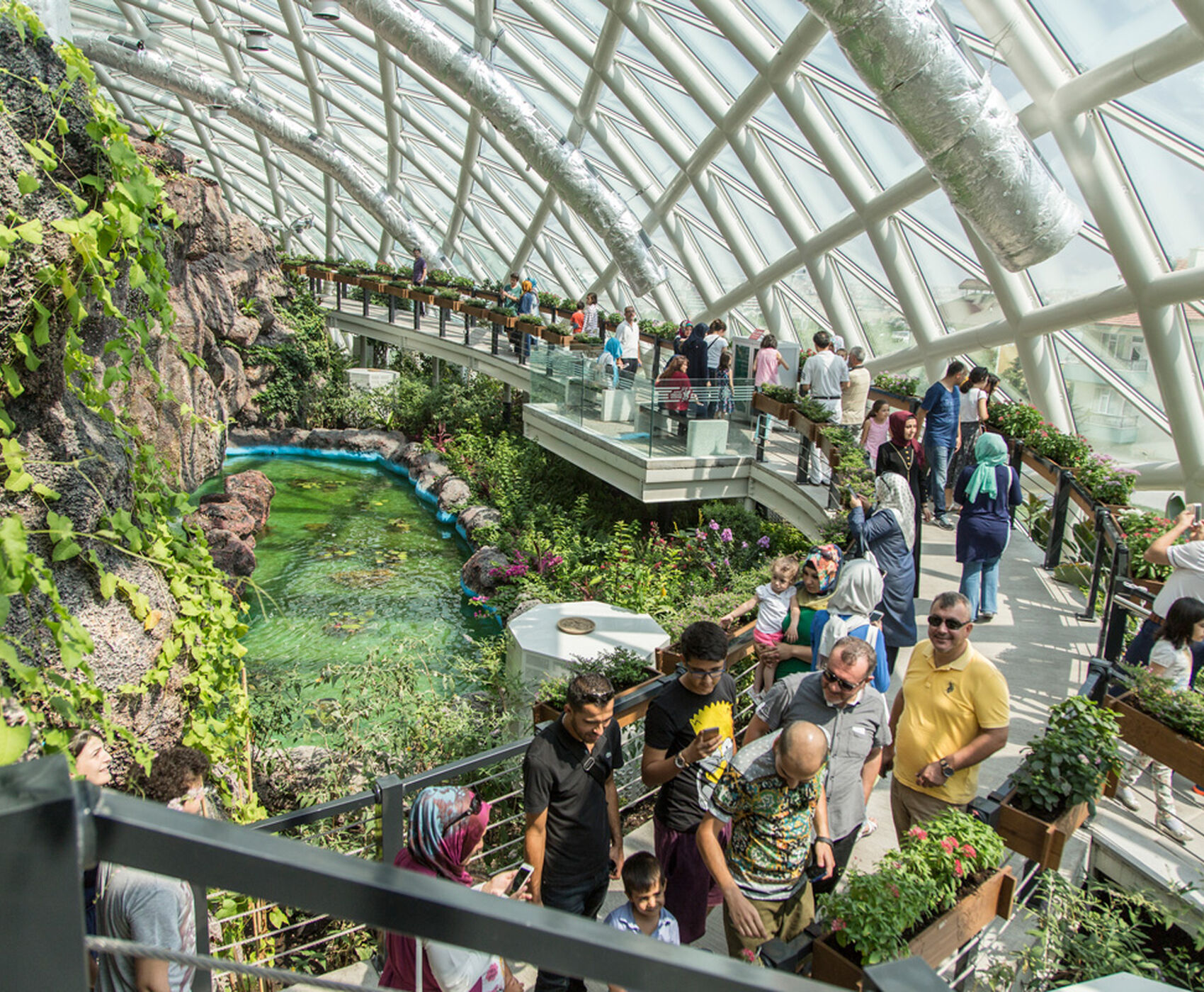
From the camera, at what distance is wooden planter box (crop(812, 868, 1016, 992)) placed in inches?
116

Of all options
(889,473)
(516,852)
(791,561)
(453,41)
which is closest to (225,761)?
(516,852)

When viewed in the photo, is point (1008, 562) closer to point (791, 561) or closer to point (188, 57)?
point (791, 561)

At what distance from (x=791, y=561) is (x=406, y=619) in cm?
1072

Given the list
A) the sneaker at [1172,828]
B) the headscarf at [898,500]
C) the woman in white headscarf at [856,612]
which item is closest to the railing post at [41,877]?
the woman in white headscarf at [856,612]

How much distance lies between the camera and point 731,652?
226 inches

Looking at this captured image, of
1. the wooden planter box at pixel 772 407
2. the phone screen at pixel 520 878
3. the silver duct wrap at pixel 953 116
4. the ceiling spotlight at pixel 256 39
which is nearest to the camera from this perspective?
the phone screen at pixel 520 878

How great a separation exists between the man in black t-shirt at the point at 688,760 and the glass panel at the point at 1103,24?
437 inches

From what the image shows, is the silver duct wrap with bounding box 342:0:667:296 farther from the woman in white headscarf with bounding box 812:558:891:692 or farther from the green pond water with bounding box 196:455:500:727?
the woman in white headscarf with bounding box 812:558:891:692

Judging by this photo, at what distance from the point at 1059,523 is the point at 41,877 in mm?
10384

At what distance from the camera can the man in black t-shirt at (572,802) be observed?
363 cm

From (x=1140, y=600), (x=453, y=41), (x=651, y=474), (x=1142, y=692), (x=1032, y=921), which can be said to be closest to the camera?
(x=1032, y=921)

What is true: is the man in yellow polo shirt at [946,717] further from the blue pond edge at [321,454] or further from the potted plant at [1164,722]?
the blue pond edge at [321,454]

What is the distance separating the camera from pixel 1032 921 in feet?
13.9

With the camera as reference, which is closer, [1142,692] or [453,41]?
[1142,692]
